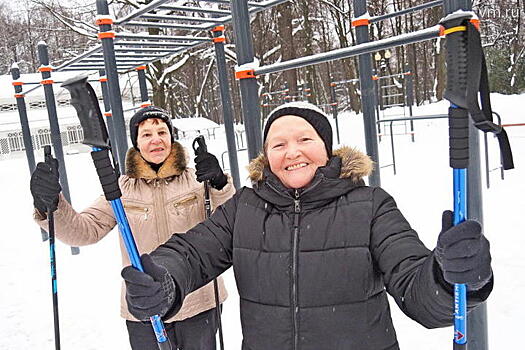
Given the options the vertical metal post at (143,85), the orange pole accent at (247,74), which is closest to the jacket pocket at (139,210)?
the orange pole accent at (247,74)

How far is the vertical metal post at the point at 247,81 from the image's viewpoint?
284 centimetres

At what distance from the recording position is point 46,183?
1.98 metres

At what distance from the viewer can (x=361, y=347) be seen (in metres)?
1.51

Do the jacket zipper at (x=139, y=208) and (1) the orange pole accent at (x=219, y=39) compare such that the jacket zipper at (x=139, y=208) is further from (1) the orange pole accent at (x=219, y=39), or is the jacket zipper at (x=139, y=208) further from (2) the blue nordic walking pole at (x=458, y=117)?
(1) the orange pole accent at (x=219, y=39)

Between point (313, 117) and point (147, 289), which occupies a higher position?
point (313, 117)

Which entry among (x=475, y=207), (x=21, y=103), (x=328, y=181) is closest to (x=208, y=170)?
(x=328, y=181)

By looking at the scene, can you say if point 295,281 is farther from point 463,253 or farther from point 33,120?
point 33,120

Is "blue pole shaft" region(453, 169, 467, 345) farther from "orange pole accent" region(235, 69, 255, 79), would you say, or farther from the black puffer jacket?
"orange pole accent" region(235, 69, 255, 79)

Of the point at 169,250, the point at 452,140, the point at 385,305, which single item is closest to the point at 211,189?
the point at 169,250

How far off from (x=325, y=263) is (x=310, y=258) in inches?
2.0

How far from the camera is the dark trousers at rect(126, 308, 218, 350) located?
2322mm

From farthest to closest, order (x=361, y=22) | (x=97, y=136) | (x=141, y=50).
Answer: (x=141, y=50) → (x=361, y=22) → (x=97, y=136)

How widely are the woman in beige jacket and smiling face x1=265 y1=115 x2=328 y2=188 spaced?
2.60 ft

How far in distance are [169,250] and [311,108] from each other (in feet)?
2.38
